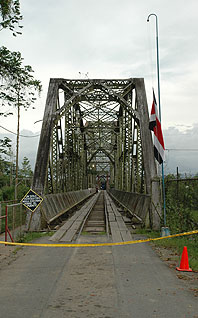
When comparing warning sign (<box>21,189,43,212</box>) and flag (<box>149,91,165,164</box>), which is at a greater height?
flag (<box>149,91,165,164</box>)

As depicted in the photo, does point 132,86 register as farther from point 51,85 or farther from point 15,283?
point 15,283

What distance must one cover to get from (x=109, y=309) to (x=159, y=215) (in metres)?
7.19

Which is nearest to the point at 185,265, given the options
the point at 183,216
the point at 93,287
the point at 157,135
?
the point at 93,287

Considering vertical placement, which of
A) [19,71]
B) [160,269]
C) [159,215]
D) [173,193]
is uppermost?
[19,71]

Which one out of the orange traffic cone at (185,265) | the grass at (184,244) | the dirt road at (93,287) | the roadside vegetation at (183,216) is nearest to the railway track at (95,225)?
the roadside vegetation at (183,216)

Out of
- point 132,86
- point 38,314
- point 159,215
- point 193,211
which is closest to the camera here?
point 38,314

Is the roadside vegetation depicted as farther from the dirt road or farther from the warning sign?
the warning sign

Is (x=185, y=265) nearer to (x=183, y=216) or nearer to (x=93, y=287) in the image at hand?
(x=93, y=287)

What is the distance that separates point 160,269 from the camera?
22.5 ft

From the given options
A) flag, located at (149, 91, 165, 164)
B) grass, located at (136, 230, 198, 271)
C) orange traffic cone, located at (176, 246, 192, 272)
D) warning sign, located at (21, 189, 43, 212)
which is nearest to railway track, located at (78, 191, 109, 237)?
warning sign, located at (21, 189, 43, 212)

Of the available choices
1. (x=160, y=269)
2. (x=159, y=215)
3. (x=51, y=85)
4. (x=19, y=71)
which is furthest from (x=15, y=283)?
(x=51, y=85)

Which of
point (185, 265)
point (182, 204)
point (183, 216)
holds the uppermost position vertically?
point (182, 204)

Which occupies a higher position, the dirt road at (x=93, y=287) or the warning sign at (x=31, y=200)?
the warning sign at (x=31, y=200)

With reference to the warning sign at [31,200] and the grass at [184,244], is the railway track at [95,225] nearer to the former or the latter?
the warning sign at [31,200]
